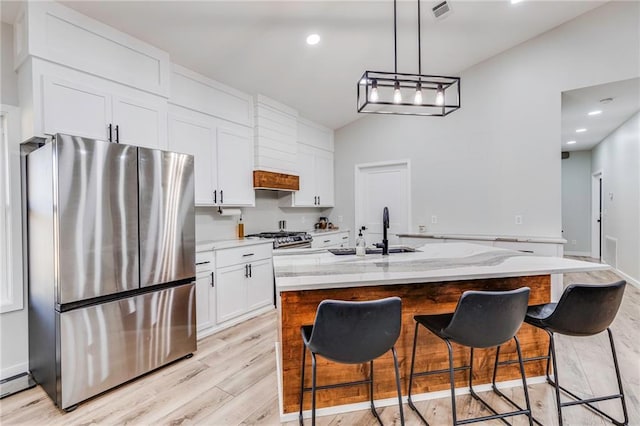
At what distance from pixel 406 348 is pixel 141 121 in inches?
108

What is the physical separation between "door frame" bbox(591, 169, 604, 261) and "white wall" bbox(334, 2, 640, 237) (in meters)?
4.25

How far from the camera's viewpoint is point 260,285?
149 inches

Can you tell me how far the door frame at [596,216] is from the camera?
696 cm

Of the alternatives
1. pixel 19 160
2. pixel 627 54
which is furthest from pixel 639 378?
pixel 19 160

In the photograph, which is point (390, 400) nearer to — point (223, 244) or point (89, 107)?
point (223, 244)

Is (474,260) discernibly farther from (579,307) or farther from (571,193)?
(571,193)

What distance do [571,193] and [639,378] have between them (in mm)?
6658

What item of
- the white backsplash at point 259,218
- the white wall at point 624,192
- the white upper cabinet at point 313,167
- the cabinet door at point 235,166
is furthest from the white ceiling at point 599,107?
the cabinet door at point 235,166

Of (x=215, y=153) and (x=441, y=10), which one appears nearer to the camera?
(x=441, y=10)

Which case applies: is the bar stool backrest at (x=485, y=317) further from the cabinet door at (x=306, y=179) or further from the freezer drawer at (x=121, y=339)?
the cabinet door at (x=306, y=179)

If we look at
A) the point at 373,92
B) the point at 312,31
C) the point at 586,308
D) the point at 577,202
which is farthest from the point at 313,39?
the point at 577,202

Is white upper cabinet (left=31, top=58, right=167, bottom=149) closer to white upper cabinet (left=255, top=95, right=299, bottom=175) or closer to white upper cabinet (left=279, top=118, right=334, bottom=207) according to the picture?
white upper cabinet (left=255, top=95, right=299, bottom=175)

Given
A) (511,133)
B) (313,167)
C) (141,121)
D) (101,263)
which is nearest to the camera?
(101,263)

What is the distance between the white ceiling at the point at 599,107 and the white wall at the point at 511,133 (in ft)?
0.58
